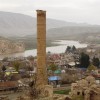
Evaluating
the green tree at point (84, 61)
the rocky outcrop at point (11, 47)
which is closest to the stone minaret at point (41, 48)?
the green tree at point (84, 61)

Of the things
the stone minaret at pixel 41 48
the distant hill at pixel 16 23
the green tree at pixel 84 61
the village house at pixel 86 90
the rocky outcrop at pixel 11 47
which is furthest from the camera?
the distant hill at pixel 16 23

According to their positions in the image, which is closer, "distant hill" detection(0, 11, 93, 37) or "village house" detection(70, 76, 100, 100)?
"village house" detection(70, 76, 100, 100)

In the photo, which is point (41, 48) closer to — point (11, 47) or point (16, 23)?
point (11, 47)

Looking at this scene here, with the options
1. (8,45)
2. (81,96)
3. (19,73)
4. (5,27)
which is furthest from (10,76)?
(5,27)

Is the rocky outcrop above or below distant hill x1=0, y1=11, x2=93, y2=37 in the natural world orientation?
below

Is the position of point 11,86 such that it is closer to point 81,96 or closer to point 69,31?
point 81,96

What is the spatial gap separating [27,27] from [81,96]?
175820 mm

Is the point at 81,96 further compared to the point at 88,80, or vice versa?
the point at 88,80

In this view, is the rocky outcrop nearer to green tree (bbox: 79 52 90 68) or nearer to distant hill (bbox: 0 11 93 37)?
green tree (bbox: 79 52 90 68)

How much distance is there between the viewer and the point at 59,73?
20.5 meters

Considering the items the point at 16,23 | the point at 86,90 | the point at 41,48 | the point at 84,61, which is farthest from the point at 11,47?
the point at 16,23

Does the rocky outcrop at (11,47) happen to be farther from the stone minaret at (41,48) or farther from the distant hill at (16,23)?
the distant hill at (16,23)

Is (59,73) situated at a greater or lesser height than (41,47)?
lesser

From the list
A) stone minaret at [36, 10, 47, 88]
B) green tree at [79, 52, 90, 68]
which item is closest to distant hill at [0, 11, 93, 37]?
green tree at [79, 52, 90, 68]
